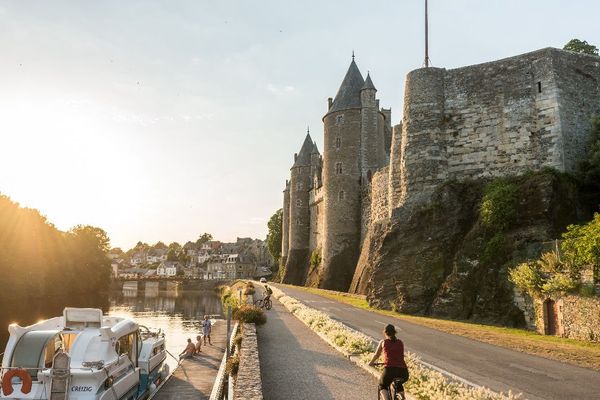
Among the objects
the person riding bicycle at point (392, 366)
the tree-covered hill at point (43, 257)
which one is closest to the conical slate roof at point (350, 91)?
the tree-covered hill at point (43, 257)

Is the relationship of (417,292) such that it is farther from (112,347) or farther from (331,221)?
(331,221)

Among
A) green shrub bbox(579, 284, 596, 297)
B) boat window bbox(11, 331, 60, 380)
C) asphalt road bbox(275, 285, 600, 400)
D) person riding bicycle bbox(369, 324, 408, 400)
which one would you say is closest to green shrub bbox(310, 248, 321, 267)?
asphalt road bbox(275, 285, 600, 400)

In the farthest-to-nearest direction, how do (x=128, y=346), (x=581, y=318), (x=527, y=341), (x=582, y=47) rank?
(x=582, y=47) → (x=581, y=318) → (x=527, y=341) → (x=128, y=346)

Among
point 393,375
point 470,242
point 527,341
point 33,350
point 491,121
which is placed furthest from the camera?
point 491,121

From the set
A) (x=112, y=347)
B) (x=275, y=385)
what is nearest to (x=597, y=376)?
(x=275, y=385)

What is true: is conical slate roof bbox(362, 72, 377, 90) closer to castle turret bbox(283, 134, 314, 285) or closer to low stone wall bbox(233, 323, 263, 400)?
castle turret bbox(283, 134, 314, 285)

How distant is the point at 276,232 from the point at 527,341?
3050 inches

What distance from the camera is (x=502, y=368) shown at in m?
12.5

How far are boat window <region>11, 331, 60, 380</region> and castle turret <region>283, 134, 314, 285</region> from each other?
53385 mm

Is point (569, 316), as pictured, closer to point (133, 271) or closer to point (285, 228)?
point (285, 228)

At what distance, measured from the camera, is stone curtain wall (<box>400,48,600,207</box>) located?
2691 centimetres

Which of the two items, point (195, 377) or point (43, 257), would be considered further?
point (43, 257)

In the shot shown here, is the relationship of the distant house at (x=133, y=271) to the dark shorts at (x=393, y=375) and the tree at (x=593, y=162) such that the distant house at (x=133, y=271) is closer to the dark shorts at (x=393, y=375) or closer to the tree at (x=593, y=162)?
the tree at (x=593, y=162)

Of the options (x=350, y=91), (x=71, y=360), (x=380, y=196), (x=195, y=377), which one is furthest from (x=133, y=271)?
(x=71, y=360)
